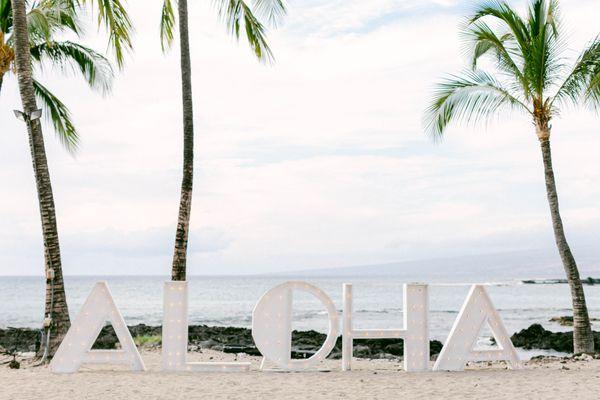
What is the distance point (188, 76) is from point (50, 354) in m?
6.13

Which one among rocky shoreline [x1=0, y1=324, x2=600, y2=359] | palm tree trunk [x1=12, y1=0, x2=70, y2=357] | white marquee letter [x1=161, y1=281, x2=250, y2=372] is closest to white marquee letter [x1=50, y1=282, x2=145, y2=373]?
white marquee letter [x1=161, y1=281, x2=250, y2=372]

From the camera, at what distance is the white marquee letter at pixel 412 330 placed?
1139 cm

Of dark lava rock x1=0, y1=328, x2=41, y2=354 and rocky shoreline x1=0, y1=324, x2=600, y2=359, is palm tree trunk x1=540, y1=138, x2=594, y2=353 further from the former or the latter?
dark lava rock x1=0, y1=328, x2=41, y2=354

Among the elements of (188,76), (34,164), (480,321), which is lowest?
(480,321)

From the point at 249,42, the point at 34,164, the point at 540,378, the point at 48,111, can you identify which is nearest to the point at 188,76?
the point at 249,42

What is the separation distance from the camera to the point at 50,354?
1316cm

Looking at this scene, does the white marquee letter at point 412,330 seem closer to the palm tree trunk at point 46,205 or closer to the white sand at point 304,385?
the white sand at point 304,385

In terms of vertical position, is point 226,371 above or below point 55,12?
below

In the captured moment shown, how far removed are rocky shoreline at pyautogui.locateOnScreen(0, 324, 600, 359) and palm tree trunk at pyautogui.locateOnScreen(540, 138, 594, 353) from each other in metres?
3.87

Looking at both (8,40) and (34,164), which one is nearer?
(34,164)

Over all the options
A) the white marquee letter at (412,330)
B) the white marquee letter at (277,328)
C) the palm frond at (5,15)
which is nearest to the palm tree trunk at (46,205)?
the palm frond at (5,15)

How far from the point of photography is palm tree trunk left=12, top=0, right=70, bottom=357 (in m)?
13.2

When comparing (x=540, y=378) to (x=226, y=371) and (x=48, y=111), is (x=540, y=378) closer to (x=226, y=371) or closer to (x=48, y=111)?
(x=226, y=371)

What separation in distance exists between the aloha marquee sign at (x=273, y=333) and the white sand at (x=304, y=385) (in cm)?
21
